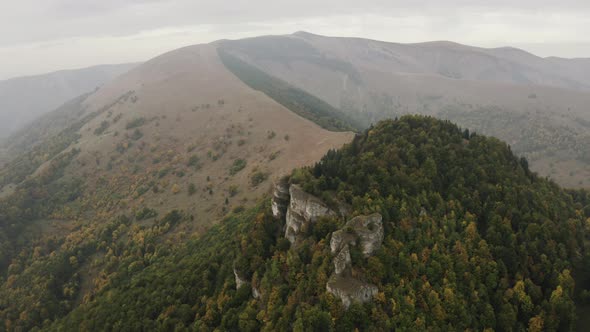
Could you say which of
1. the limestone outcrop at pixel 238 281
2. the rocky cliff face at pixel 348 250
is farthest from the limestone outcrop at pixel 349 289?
the limestone outcrop at pixel 238 281

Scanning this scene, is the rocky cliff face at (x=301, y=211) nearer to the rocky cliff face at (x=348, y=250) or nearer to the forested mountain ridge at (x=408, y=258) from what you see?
the forested mountain ridge at (x=408, y=258)

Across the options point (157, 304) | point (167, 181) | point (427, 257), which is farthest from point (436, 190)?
point (167, 181)

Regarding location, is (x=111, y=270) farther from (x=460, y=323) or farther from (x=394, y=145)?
(x=460, y=323)

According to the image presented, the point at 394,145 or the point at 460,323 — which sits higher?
the point at 394,145

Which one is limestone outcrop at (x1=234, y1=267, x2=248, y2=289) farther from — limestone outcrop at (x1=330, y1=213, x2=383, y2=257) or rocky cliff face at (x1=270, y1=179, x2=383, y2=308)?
limestone outcrop at (x1=330, y1=213, x2=383, y2=257)

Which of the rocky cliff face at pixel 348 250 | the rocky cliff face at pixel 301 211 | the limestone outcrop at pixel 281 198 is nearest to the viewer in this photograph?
the rocky cliff face at pixel 348 250

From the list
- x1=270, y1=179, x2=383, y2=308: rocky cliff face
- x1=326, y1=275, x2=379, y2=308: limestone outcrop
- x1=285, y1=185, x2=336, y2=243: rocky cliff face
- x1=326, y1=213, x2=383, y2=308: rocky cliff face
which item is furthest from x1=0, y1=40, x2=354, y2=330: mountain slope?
x1=326, y1=275, x2=379, y2=308: limestone outcrop
